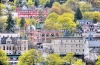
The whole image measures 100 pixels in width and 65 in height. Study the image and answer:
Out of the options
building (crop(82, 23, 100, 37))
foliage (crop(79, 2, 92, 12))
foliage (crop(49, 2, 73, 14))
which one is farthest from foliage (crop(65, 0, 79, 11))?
building (crop(82, 23, 100, 37))

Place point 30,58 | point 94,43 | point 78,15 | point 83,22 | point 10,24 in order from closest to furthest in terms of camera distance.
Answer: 1. point 30,58
2. point 94,43
3. point 10,24
4. point 83,22
5. point 78,15

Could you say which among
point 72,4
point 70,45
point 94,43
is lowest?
point 72,4

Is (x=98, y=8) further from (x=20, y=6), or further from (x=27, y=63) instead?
(x=27, y=63)

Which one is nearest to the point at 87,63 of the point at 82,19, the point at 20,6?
the point at 82,19

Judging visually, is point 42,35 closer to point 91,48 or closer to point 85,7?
point 91,48

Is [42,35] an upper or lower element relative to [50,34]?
lower

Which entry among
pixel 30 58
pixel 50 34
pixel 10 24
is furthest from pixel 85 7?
pixel 30 58

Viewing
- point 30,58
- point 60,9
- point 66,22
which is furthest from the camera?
point 60,9

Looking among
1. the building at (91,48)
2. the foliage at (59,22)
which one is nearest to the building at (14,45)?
the building at (91,48)
